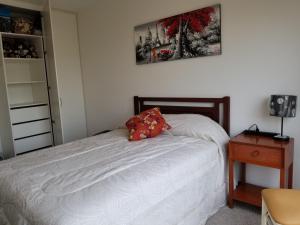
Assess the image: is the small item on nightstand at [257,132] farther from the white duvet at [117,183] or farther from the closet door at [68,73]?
the closet door at [68,73]

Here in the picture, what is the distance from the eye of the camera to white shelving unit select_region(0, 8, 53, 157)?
3209 mm

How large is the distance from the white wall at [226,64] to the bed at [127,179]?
24 centimetres

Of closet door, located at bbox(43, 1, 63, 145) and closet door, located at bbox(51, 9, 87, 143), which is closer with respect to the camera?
closet door, located at bbox(43, 1, 63, 145)

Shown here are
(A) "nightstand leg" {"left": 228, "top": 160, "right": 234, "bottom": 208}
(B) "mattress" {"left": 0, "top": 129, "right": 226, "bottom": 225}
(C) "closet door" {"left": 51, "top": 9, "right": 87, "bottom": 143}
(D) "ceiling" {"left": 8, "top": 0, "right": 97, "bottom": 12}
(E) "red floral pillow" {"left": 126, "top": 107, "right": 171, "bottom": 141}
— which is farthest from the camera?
(C) "closet door" {"left": 51, "top": 9, "right": 87, "bottom": 143}

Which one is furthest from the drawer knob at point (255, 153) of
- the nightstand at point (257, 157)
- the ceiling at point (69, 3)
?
the ceiling at point (69, 3)

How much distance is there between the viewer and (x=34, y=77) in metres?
3.53

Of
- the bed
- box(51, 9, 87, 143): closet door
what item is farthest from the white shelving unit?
the bed

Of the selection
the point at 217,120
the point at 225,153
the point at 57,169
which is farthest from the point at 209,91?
the point at 57,169

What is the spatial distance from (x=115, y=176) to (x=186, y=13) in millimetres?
1920

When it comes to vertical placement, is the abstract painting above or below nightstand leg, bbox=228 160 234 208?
above

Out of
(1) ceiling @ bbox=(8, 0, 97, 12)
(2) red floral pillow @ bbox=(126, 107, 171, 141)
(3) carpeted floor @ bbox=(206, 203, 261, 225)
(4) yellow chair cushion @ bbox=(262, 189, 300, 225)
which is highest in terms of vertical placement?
(1) ceiling @ bbox=(8, 0, 97, 12)

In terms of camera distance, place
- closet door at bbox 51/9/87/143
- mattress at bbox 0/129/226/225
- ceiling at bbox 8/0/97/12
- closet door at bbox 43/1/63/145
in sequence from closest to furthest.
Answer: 1. mattress at bbox 0/129/226/225
2. closet door at bbox 43/1/63/145
3. ceiling at bbox 8/0/97/12
4. closet door at bbox 51/9/87/143

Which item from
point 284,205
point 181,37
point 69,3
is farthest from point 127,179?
point 69,3

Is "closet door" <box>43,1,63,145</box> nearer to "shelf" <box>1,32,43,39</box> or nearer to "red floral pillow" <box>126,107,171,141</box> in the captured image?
"shelf" <box>1,32,43,39</box>
